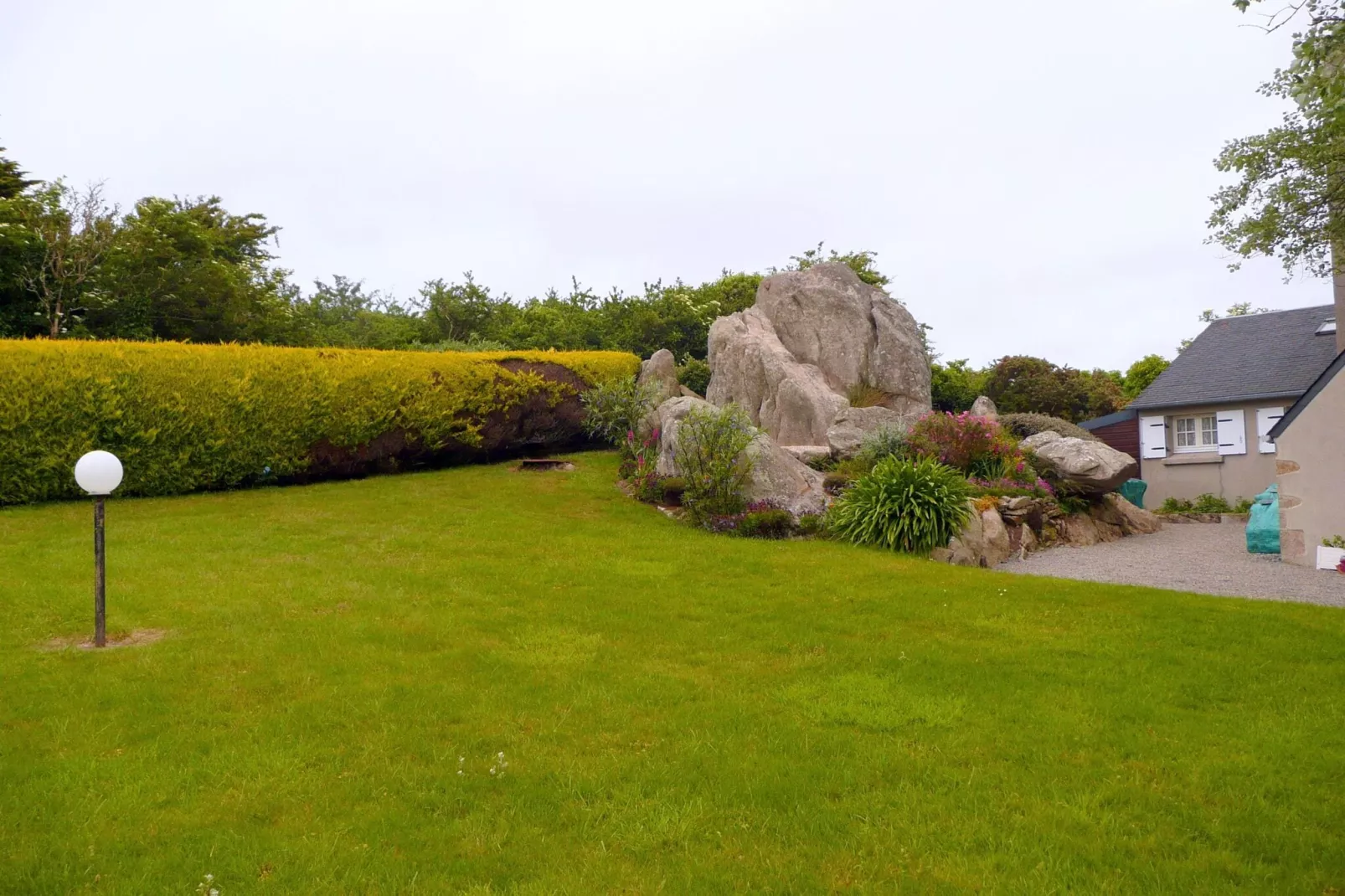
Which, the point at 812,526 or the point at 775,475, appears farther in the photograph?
the point at 775,475

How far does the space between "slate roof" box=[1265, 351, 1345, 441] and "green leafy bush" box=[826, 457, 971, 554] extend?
459 centimetres

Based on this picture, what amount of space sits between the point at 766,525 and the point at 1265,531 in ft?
25.7

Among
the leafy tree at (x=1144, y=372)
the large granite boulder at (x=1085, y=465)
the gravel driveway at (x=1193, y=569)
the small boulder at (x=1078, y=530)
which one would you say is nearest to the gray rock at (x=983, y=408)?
the large granite boulder at (x=1085, y=465)

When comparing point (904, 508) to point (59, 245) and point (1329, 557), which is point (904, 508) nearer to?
point (1329, 557)

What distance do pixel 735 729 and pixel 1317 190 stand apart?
49.5 ft

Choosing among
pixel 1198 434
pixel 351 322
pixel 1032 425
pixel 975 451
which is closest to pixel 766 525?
pixel 975 451

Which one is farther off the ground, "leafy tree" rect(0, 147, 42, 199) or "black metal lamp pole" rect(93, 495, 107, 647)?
"leafy tree" rect(0, 147, 42, 199)

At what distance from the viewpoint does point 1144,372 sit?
102ft

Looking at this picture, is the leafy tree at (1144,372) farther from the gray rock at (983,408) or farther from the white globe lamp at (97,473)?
the white globe lamp at (97,473)

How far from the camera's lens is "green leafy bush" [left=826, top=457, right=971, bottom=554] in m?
11.7

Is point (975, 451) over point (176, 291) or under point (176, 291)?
under

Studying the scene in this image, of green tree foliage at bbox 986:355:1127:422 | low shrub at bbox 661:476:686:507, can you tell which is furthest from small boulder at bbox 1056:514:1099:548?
green tree foliage at bbox 986:355:1127:422

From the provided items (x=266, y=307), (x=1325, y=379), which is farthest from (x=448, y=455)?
(x=1325, y=379)

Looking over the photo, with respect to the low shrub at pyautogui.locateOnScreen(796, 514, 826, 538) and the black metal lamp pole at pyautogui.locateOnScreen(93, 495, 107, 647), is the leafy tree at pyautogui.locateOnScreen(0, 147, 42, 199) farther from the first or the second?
the low shrub at pyautogui.locateOnScreen(796, 514, 826, 538)
